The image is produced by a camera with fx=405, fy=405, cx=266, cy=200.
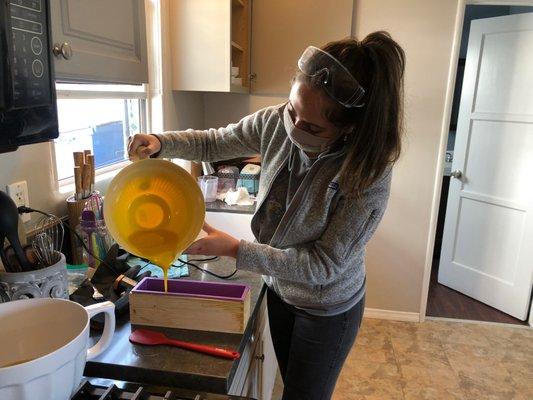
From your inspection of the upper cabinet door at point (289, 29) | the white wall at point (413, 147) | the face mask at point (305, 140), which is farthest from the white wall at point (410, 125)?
the face mask at point (305, 140)

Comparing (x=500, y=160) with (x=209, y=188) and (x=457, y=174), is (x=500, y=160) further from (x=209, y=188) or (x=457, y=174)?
(x=209, y=188)

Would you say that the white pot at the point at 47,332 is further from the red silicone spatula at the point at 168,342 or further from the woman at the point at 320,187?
the woman at the point at 320,187

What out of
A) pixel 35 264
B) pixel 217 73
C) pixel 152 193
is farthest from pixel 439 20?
pixel 35 264

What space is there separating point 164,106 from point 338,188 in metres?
1.32

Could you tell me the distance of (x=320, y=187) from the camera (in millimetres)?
1011

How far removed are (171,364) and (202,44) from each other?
63.9 inches

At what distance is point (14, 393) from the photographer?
0.54m

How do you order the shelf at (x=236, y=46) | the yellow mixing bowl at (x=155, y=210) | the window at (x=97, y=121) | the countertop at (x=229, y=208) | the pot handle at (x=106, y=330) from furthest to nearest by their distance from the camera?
the shelf at (x=236, y=46) → the countertop at (x=229, y=208) → the window at (x=97, y=121) → the yellow mixing bowl at (x=155, y=210) → the pot handle at (x=106, y=330)

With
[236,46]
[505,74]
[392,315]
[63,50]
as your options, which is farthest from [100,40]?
[505,74]

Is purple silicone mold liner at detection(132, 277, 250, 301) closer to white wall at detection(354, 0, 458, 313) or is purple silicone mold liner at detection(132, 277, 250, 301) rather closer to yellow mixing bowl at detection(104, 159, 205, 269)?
yellow mixing bowl at detection(104, 159, 205, 269)

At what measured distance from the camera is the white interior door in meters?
2.62

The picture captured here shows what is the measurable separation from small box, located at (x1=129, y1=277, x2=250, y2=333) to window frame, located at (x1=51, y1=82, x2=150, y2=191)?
1.99 ft

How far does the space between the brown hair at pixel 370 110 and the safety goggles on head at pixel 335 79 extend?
19 millimetres

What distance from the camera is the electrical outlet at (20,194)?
42.5 inches
